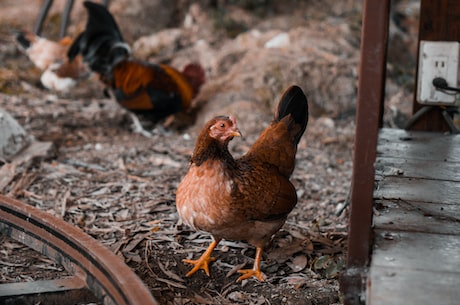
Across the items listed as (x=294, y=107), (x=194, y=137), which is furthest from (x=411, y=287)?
(x=194, y=137)

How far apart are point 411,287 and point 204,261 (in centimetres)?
130

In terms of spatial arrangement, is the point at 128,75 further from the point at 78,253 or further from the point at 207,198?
the point at 78,253

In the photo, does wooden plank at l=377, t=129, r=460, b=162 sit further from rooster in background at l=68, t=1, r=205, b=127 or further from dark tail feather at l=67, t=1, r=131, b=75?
dark tail feather at l=67, t=1, r=131, b=75

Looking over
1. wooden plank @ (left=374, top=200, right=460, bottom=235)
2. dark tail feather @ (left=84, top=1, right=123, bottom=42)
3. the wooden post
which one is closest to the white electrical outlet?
wooden plank @ (left=374, top=200, right=460, bottom=235)

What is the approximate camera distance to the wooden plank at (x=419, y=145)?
3.02 metres

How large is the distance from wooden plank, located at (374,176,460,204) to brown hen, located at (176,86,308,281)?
0.48 meters

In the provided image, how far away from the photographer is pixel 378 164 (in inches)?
112

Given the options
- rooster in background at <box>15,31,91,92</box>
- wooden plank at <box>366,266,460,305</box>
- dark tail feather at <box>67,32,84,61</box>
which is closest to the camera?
wooden plank at <box>366,266,460,305</box>

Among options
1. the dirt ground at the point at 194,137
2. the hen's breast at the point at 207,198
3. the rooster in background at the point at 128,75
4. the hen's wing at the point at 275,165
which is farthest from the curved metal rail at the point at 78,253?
the rooster in background at the point at 128,75

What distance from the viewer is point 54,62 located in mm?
6441

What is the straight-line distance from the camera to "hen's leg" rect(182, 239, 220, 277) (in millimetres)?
2855

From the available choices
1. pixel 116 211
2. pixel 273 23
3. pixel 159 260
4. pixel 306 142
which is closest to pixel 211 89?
pixel 306 142

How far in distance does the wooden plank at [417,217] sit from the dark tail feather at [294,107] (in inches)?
38.3

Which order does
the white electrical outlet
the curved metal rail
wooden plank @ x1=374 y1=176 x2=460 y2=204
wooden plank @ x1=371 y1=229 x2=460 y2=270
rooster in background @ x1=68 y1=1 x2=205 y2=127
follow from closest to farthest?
wooden plank @ x1=371 y1=229 x2=460 y2=270, the curved metal rail, wooden plank @ x1=374 y1=176 x2=460 y2=204, the white electrical outlet, rooster in background @ x1=68 y1=1 x2=205 y2=127
